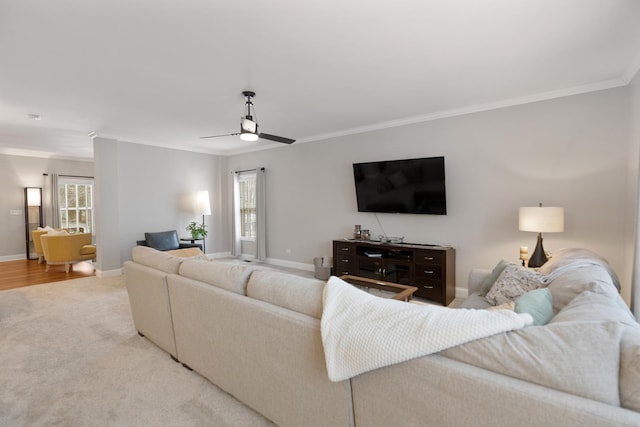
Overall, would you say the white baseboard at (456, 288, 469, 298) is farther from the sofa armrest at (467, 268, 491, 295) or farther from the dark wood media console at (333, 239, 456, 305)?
the sofa armrest at (467, 268, 491, 295)

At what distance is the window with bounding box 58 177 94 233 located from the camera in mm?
8172

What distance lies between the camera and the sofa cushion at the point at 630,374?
2.78ft

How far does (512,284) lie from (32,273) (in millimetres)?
7878

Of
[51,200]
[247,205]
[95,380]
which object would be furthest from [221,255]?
[95,380]

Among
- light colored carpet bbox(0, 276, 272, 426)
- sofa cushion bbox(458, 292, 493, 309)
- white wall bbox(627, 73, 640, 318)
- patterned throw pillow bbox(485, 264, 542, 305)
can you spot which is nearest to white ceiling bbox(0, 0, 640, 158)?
white wall bbox(627, 73, 640, 318)

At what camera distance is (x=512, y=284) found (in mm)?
2375

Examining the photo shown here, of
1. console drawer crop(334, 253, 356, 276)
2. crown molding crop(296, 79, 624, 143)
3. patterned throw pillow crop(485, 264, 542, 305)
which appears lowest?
console drawer crop(334, 253, 356, 276)

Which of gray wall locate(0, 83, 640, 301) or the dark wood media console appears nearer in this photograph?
gray wall locate(0, 83, 640, 301)

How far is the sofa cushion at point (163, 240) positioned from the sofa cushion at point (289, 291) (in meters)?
4.72

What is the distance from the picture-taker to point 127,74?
3113 mm

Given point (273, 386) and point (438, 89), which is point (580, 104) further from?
point (273, 386)

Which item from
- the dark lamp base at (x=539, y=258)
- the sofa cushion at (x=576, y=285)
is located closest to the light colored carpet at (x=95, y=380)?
the sofa cushion at (x=576, y=285)

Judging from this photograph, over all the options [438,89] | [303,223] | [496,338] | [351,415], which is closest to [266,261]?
[303,223]

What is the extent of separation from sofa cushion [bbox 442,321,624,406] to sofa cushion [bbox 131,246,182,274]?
2.28m
